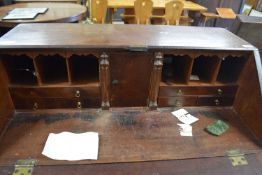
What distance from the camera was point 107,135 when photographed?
3.16 ft

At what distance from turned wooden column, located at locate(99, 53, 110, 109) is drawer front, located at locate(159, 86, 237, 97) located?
0.96 feet

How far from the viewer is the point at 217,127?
3.38 feet

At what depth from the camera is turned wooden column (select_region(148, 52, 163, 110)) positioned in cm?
98

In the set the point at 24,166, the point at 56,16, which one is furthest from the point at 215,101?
the point at 56,16

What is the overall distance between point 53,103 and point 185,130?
0.71 m

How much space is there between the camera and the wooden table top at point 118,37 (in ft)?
3.13

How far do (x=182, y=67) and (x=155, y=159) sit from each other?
54 cm

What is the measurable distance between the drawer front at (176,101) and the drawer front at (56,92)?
360 mm

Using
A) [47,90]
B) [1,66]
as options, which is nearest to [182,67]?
[47,90]

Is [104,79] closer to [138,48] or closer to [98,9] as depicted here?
[138,48]

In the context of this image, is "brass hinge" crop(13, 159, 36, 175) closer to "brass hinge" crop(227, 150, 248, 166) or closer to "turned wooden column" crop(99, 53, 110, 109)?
"turned wooden column" crop(99, 53, 110, 109)

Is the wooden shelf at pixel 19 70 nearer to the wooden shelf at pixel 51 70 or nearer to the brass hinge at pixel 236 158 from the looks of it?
the wooden shelf at pixel 51 70

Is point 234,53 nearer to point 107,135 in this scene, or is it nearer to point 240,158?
point 240,158

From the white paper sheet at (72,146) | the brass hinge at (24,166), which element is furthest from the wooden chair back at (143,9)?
the brass hinge at (24,166)
